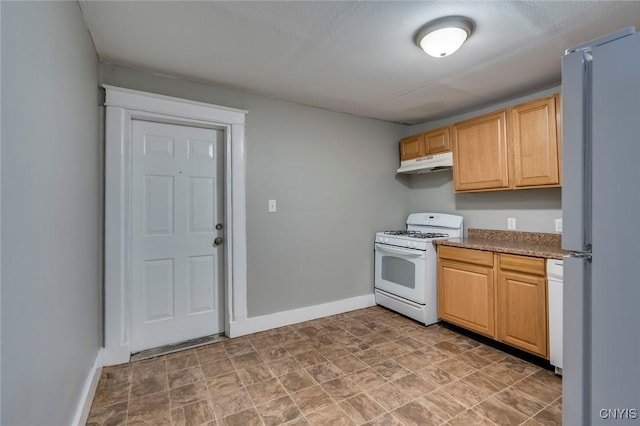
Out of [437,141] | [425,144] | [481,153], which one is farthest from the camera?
[425,144]

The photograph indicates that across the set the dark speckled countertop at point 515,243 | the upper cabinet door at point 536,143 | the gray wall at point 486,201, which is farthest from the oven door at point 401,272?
the upper cabinet door at point 536,143

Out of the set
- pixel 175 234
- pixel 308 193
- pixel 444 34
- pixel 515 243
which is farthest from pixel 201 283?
pixel 515 243

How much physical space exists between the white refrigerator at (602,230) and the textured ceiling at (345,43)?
45.8 inches

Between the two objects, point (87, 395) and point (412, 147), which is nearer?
point (87, 395)

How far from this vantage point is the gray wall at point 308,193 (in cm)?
285

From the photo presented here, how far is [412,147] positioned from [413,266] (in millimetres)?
1489

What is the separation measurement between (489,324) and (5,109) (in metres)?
3.14

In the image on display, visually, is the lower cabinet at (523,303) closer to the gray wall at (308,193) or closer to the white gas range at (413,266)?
the white gas range at (413,266)

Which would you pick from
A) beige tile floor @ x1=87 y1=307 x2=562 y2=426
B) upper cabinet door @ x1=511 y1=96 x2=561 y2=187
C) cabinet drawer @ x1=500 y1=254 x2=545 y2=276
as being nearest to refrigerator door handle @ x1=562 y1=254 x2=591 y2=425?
beige tile floor @ x1=87 y1=307 x2=562 y2=426

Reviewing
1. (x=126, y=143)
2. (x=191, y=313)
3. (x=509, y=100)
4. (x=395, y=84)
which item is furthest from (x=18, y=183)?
(x=509, y=100)

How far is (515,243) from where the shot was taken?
2783 millimetres

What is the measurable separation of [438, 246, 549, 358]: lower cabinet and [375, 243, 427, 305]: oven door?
0.64 feet

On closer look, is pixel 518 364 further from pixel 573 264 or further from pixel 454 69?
pixel 454 69

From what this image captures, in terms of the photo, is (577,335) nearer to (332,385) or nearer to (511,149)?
(332,385)
